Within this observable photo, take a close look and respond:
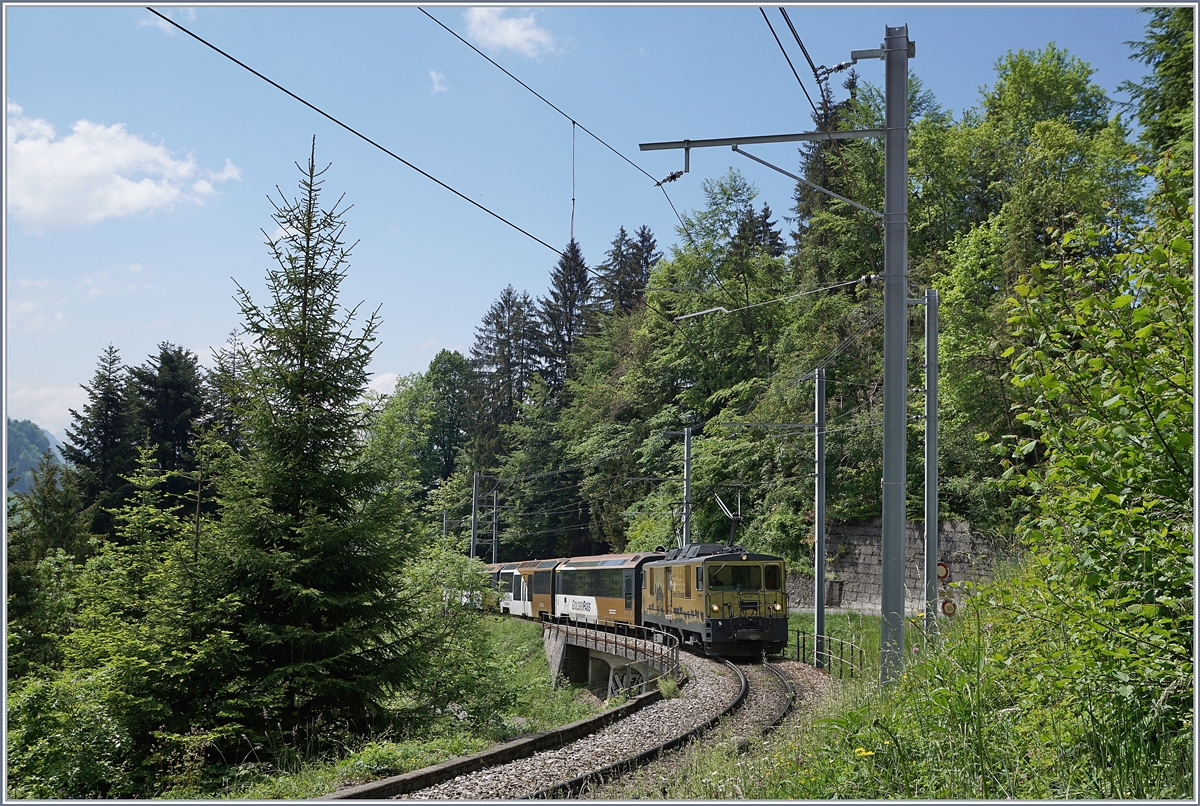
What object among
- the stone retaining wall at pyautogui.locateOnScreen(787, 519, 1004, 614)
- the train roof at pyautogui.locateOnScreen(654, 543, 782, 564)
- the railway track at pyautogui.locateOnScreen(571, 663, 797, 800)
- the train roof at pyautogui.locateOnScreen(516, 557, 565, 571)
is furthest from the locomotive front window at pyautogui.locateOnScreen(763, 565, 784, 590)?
the train roof at pyautogui.locateOnScreen(516, 557, 565, 571)

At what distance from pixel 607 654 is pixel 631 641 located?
30.0 inches

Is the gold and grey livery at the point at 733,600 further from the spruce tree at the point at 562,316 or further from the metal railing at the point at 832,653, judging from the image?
the spruce tree at the point at 562,316

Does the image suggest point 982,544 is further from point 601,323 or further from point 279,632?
point 601,323

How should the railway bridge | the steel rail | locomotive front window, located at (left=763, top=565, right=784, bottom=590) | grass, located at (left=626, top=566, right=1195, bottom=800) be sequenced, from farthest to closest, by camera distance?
1. locomotive front window, located at (left=763, top=565, right=784, bottom=590)
2. the railway bridge
3. the steel rail
4. grass, located at (left=626, top=566, right=1195, bottom=800)

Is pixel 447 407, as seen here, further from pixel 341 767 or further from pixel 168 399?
pixel 341 767

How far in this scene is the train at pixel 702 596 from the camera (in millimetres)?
20219

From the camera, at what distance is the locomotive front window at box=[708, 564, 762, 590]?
20.2 m

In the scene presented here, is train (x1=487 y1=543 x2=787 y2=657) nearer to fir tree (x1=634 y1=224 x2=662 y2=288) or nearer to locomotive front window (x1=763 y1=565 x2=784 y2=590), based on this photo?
locomotive front window (x1=763 y1=565 x2=784 y2=590)

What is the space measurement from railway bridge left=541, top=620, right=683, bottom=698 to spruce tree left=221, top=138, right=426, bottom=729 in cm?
704

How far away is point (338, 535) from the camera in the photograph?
10578mm

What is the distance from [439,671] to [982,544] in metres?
18.7

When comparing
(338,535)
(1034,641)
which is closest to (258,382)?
(338,535)

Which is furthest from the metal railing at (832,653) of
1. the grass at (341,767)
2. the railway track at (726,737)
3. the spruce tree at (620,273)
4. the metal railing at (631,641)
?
the spruce tree at (620,273)

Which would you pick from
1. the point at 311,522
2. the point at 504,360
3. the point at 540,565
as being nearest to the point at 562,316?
the point at 504,360
